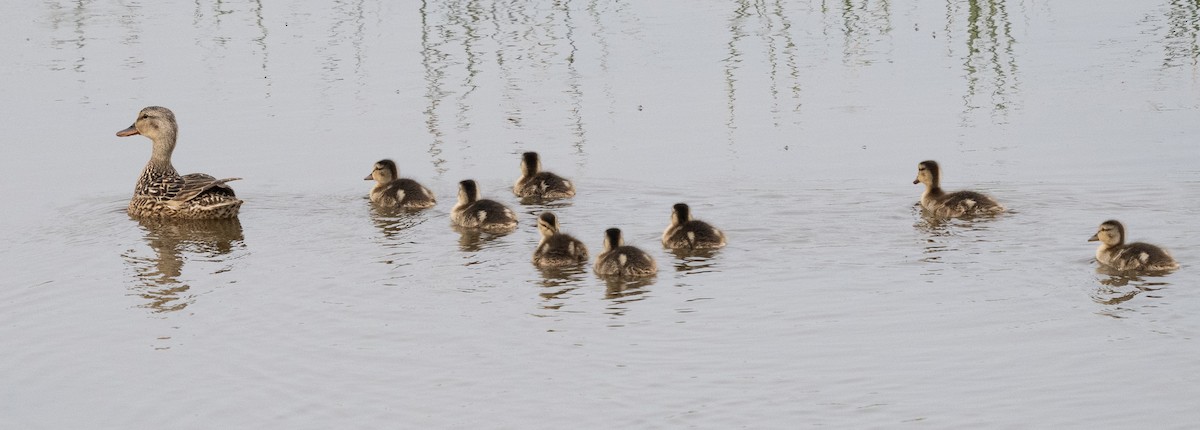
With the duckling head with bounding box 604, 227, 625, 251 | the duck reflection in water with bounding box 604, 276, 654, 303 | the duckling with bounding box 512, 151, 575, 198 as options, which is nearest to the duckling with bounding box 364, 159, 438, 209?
the duckling with bounding box 512, 151, 575, 198

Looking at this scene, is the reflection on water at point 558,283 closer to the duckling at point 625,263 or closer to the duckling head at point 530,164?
the duckling at point 625,263

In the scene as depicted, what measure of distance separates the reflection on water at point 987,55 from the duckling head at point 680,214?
4179 millimetres

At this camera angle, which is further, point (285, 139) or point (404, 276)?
point (285, 139)

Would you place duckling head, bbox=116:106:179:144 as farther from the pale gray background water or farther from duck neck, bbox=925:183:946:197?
duck neck, bbox=925:183:946:197

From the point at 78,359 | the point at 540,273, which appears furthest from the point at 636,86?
the point at 78,359

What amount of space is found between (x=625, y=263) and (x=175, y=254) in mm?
2917

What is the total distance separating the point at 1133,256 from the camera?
912 cm

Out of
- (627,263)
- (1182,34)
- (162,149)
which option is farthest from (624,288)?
(1182,34)

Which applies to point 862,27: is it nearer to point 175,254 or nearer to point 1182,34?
point 1182,34

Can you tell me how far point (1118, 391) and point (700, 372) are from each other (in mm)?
1707

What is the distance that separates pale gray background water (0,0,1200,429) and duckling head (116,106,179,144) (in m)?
0.46

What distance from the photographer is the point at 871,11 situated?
19188 millimetres

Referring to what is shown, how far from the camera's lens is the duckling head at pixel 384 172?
1169 centimetres

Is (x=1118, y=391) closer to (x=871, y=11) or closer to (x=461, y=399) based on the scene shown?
(x=461, y=399)
